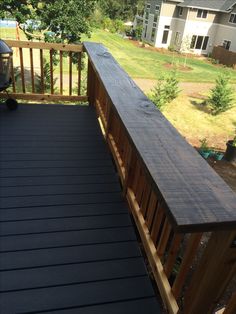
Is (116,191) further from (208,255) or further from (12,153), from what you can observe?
(208,255)

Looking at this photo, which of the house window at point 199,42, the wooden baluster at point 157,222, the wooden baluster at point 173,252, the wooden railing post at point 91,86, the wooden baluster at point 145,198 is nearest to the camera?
the wooden baluster at point 173,252

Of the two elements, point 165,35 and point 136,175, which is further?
point 165,35

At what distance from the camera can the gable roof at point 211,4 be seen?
2636cm

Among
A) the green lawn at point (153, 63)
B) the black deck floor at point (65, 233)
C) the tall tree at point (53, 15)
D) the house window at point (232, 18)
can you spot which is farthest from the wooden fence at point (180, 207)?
the house window at point (232, 18)

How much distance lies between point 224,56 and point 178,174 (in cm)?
2638

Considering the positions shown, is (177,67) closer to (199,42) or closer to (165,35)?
(199,42)

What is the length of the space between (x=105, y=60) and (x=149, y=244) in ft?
7.98

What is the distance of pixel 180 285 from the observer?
1710 mm

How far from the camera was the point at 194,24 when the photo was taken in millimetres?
27234

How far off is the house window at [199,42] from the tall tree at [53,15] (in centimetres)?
1997

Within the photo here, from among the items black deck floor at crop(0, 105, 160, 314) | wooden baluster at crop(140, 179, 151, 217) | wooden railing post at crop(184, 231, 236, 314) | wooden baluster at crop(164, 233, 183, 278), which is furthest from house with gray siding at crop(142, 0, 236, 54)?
wooden railing post at crop(184, 231, 236, 314)

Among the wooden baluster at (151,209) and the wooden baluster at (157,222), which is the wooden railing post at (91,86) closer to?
the wooden baluster at (151,209)

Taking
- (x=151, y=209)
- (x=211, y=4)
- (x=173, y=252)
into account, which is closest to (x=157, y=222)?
(x=151, y=209)

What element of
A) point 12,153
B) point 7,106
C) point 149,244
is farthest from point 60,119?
point 149,244
